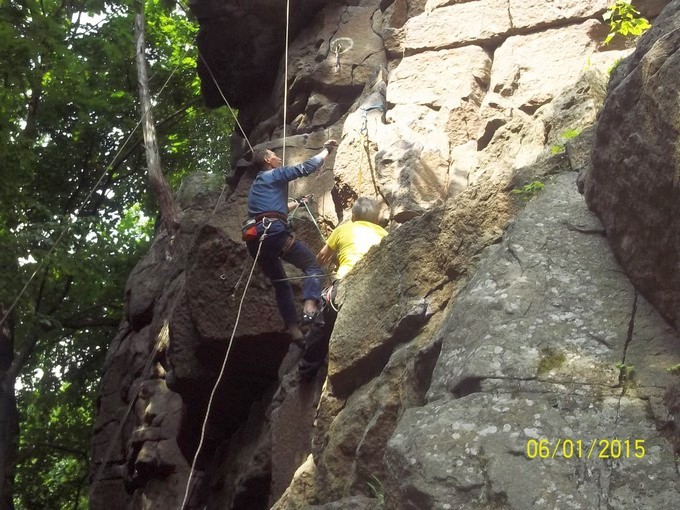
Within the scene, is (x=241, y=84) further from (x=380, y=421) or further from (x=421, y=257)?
(x=380, y=421)

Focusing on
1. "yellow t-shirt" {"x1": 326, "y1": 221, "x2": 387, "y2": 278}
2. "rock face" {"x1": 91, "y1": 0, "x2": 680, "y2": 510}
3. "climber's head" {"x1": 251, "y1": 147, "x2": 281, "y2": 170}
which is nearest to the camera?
"rock face" {"x1": 91, "y1": 0, "x2": 680, "y2": 510}

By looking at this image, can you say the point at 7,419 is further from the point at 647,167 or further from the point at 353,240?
the point at 647,167

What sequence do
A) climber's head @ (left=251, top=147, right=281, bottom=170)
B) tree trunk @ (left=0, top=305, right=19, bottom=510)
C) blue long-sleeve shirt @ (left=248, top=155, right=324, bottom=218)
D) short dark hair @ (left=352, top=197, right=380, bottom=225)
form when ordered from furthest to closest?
tree trunk @ (left=0, top=305, right=19, bottom=510) < climber's head @ (left=251, top=147, right=281, bottom=170) < blue long-sleeve shirt @ (left=248, top=155, right=324, bottom=218) < short dark hair @ (left=352, top=197, right=380, bottom=225)

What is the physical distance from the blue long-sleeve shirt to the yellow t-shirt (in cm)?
72

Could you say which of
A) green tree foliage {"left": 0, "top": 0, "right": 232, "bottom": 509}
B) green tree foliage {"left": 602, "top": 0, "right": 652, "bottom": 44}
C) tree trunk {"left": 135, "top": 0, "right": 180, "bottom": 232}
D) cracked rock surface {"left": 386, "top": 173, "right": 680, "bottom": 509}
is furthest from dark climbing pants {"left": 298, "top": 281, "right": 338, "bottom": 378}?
tree trunk {"left": 135, "top": 0, "right": 180, "bottom": 232}

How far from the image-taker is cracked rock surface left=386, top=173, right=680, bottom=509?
421cm

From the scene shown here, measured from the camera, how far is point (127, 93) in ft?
60.6

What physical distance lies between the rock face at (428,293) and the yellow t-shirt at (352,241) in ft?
1.22

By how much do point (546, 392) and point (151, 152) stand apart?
36.5 ft

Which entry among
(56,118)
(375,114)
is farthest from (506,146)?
(56,118)

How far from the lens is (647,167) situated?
499cm

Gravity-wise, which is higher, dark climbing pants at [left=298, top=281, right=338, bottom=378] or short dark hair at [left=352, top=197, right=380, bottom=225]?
short dark hair at [left=352, top=197, right=380, bottom=225]

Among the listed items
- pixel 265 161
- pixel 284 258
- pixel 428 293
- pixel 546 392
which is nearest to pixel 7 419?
pixel 265 161
